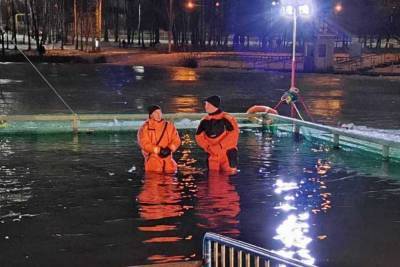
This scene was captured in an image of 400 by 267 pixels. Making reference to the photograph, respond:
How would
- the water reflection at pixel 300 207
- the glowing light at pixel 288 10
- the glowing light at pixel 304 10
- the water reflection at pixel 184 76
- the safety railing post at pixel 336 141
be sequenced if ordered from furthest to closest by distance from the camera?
the water reflection at pixel 184 76
the glowing light at pixel 288 10
the glowing light at pixel 304 10
the safety railing post at pixel 336 141
the water reflection at pixel 300 207

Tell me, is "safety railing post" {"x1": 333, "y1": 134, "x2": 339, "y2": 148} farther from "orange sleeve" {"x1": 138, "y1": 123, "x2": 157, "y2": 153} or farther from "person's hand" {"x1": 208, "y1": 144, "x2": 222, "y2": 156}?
"orange sleeve" {"x1": 138, "y1": 123, "x2": 157, "y2": 153}

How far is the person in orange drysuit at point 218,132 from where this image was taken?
10703 mm

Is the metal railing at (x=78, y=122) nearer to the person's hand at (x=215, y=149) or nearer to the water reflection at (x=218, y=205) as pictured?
the person's hand at (x=215, y=149)

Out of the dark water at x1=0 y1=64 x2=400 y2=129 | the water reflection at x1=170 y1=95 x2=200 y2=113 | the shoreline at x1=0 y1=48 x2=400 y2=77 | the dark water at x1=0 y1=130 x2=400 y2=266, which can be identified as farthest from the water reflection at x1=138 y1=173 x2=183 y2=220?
the shoreline at x1=0 y1=48 x2=400 y2=77

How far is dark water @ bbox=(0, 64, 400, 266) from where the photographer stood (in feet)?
22.8

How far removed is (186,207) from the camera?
8.75 meters

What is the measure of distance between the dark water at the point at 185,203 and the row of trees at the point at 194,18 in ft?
191

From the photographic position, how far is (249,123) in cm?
1814

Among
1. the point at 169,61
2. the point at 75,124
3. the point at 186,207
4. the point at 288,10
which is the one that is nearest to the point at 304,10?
the point at 288,10

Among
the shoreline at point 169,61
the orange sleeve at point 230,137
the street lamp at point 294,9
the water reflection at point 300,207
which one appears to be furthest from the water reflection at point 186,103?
the shoreline at point 169,61

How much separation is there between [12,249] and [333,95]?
25.8 meters

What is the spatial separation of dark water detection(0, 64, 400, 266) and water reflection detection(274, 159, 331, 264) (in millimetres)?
15

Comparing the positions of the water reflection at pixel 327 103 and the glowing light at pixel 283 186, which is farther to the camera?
the water reflection at pixel 327 103

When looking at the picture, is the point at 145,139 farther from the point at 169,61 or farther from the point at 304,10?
the point at 169,61
